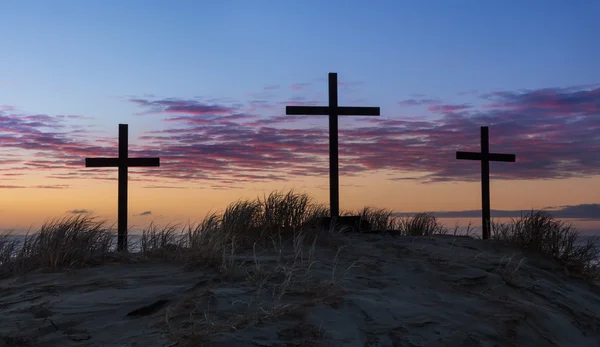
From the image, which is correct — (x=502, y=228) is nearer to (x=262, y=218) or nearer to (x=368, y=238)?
(x=368, y=238)

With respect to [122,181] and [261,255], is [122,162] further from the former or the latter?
[261,255]

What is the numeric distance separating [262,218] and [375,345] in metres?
5.02

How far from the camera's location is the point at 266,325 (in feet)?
14.8

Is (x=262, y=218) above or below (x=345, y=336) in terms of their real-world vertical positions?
above

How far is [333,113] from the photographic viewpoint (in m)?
13.2

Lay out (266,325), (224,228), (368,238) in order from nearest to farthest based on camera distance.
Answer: (266,325) → (224,228) → (368,238)

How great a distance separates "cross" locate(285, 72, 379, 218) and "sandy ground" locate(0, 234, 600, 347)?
189 inches

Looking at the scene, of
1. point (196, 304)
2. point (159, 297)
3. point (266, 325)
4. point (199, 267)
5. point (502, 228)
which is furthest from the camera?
point (502, 228)

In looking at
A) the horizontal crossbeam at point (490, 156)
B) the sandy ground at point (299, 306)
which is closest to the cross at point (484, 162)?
the horizontal crossbeam at point (490, 156)

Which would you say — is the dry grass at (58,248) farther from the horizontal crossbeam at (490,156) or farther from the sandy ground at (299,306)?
the horizontal crossbeam at (490,156)

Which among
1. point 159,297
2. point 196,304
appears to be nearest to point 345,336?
point 196,304

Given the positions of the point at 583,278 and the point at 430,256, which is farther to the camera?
the point at 583,278

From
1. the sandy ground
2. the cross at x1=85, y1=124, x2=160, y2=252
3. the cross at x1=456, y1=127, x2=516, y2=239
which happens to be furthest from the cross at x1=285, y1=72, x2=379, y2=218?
the sandy ground

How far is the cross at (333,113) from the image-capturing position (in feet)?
42.2
